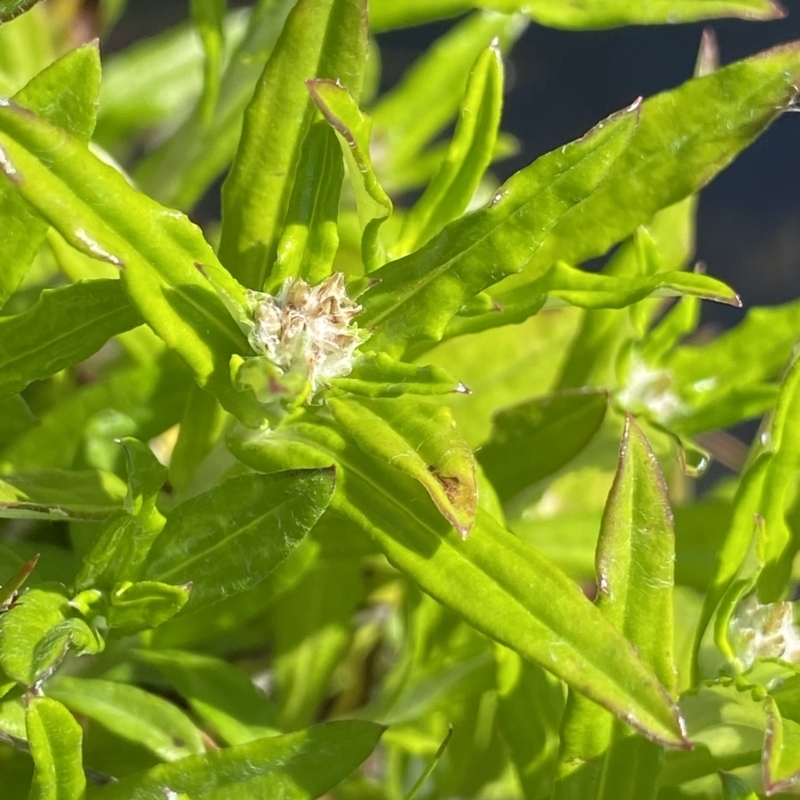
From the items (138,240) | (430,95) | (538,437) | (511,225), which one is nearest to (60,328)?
(138,240)

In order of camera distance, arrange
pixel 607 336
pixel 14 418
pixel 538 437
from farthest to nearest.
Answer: pixel 607 336
pixel 538 437
pixel 14 418

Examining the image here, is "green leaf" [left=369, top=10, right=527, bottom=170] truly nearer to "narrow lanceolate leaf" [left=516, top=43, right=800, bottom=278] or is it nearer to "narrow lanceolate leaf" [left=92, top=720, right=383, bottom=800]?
"narrow lanceolate leaf" [left=516, top=43, right=800, bottom=278]

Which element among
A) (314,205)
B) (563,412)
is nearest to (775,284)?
(563,412)

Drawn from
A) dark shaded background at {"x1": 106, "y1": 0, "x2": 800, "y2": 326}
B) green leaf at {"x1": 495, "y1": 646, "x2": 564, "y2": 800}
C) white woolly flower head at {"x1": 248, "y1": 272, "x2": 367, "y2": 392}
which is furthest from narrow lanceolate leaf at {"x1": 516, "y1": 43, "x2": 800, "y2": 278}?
dark shaded background at {"x1": 106, "y1": 0, "x2": 800, "y2": 326}

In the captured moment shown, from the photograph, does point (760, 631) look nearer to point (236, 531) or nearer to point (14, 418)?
point (236, 531)

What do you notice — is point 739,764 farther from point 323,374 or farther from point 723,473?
point 723,473

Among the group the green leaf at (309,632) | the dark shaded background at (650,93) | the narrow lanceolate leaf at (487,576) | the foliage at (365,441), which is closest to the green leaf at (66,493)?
the foliage at (365,441)
